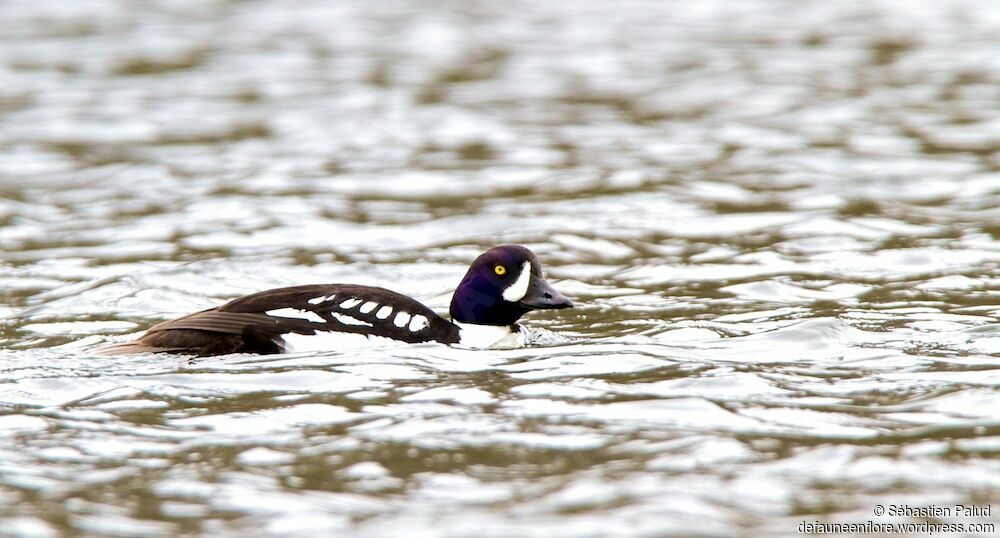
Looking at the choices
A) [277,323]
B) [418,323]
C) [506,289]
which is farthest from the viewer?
[506,289]

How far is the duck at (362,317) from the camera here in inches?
358

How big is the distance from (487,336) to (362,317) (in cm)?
86

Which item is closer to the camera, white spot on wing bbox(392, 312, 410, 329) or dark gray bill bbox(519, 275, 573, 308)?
white spot on wing bbox(392, 312, 410, 329)

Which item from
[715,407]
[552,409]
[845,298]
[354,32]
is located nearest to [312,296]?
[552,409]

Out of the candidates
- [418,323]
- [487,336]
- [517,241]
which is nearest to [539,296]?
[487,336]

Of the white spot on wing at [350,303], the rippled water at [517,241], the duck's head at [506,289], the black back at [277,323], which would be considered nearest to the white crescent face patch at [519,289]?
the duck's head at [506,289]

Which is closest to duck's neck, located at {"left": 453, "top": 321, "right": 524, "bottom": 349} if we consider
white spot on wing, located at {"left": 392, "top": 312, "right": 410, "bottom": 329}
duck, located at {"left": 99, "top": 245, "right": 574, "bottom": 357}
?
duck, located at {"left": 99, "top": 245, "right": 574, "bottom": 357}

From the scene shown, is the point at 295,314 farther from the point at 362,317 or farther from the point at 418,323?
the point at 418,323

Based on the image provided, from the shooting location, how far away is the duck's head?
956cm

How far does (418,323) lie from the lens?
30.7ft

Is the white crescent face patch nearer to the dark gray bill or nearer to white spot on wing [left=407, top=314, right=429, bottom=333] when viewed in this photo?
the dark gray bill

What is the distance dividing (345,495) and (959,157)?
11.2m

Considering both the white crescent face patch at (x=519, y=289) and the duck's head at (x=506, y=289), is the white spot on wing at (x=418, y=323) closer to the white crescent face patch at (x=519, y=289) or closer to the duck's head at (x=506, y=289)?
the duck's head at (x=506, y=289)

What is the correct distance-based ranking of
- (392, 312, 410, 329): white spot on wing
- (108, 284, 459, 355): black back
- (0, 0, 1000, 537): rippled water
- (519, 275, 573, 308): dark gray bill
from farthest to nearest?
(519, 275, 573, 308): dark gray bill
(392, 312, 410, 329): white spot on wing
(108, 284, 459, 355): black back
(0, 0, 1000, 537): rippled water
